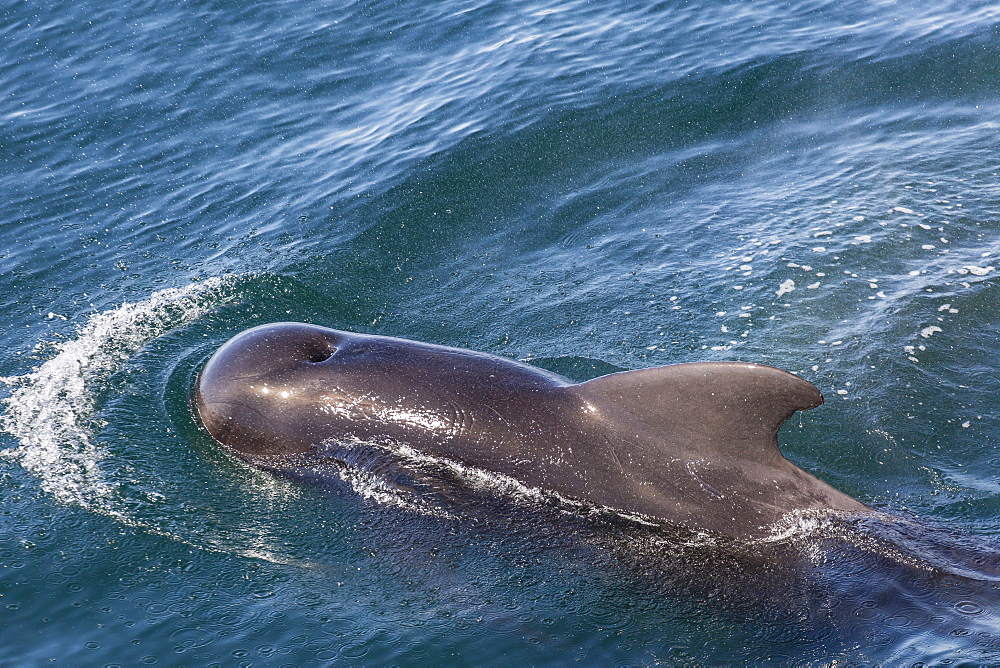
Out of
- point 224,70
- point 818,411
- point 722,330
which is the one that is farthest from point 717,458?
point 224,70

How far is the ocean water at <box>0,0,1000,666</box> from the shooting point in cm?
786

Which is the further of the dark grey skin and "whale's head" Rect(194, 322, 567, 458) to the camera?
"whale's head" Rect(194, 322, 567, 458)

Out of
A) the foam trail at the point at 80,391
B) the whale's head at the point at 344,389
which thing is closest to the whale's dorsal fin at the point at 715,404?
the whale's head at the point at 344,389

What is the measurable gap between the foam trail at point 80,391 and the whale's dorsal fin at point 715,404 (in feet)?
17.4

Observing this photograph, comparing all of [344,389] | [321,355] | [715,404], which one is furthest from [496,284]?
[715,404]

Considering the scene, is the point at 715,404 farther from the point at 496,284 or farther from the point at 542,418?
the point at 496,284

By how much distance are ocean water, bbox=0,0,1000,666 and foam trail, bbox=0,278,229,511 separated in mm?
57

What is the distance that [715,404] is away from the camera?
309 inches

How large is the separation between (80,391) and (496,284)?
5387 mm

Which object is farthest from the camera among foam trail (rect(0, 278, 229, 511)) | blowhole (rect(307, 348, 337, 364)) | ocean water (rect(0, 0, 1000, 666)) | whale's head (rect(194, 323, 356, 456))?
foam trail (rect(0, 278, 229, 511))

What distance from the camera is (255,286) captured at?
539 inches

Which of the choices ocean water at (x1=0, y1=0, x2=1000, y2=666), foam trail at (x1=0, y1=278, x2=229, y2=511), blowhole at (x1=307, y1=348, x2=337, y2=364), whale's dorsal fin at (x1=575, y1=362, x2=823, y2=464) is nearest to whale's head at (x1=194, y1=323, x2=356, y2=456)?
blowhole at (x1=307, y1=348, x2=337, y2=364)

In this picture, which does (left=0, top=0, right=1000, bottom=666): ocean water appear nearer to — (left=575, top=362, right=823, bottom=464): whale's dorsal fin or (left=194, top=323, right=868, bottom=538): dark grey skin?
(left=194, top=323, right=868, bottom=538): dark grey skin

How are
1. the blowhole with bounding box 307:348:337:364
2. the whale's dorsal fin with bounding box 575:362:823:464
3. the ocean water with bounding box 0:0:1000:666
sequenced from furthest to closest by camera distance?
1. the blowhole with bounding box 307:348:337:364
2. the ocean water with bounding box 0:0:1000:666
3. the whale's dorsal fin with bounding box 575:362:823:464
